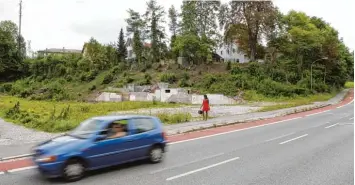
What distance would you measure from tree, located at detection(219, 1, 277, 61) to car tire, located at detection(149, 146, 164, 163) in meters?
49.5

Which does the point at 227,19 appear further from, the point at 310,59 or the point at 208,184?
the point at 208,184

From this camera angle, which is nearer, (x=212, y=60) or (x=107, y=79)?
(x=107, y=79)

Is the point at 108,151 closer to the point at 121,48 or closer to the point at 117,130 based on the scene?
the point at 117,130

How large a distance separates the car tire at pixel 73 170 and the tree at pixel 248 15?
52.1 m

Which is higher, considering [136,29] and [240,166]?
[136,29]

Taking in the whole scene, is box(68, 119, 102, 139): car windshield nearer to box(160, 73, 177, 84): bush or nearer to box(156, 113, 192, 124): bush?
box(156, 113, 192, 124): bush

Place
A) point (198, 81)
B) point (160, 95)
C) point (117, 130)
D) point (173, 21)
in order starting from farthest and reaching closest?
point (173, 21) < point (198, 81) < point (160, 95) < point (117, 130)

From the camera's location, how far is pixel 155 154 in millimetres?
11109

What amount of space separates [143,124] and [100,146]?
1.84 m

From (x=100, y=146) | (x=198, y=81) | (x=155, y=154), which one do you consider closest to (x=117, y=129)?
(x=100, y=146)

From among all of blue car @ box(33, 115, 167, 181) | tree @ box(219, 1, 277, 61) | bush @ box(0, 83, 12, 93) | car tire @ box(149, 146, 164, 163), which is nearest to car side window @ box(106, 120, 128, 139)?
blue car @ box(33, 115, 167, 181)

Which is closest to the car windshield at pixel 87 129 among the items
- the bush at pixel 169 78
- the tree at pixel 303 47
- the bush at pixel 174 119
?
the bush at pixel 174 119

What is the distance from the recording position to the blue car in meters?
8.74

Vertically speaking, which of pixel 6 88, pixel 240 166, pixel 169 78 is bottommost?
pixel 240 166
